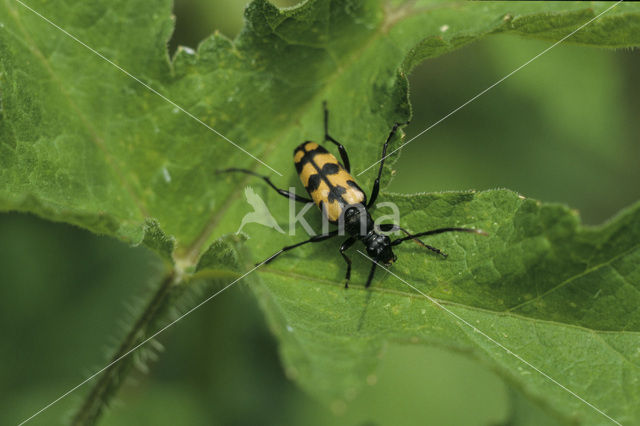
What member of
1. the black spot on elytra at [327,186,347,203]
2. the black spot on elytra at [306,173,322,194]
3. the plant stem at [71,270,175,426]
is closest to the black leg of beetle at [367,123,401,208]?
the black spot on elytra at [327,186,347,203]

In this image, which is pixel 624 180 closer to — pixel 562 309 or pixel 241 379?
pixel 562 309

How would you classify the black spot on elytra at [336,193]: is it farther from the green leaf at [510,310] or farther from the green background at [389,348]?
the green leaf at [510,310]

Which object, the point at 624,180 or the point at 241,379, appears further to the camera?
the point at 624,180

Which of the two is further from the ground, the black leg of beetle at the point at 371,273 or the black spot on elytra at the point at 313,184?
the black spot on elytra at the point at 313,184

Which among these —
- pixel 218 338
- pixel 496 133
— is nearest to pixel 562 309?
pixel 218 338

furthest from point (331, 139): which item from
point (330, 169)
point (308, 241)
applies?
point (308, 241)

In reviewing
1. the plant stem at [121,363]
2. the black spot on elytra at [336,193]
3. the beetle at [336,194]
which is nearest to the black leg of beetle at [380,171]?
the beetle at [336,194]

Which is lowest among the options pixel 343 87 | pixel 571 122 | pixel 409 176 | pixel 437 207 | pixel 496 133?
pixel 437 207
